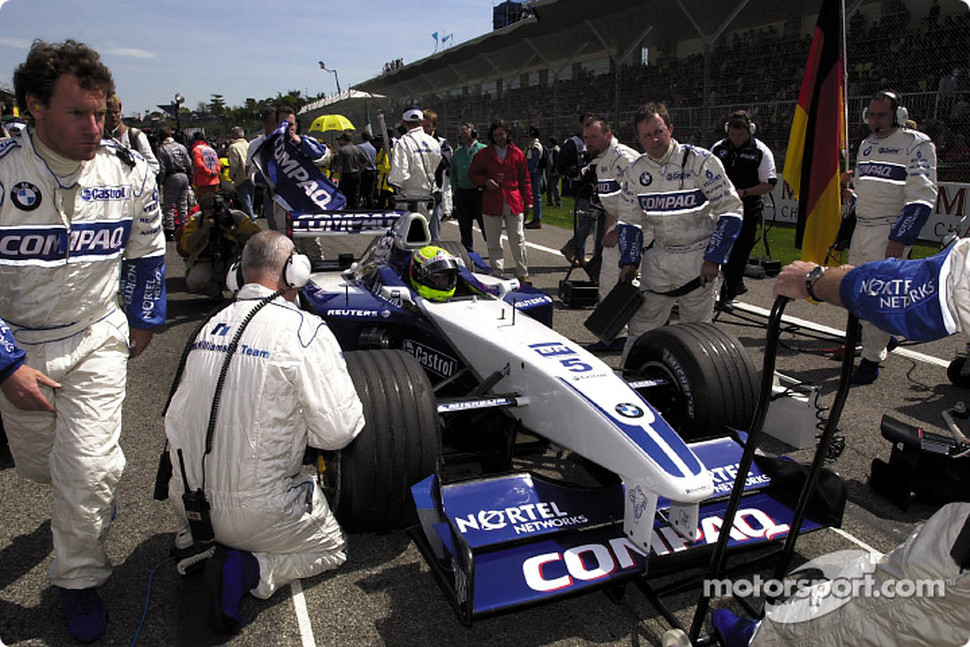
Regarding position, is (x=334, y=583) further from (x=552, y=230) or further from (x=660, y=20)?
(x=660, y=20)

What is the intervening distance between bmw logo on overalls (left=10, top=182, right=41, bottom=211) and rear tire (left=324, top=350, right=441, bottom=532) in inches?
56.5

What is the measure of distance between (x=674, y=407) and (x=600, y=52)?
22.2 m

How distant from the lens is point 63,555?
266cm

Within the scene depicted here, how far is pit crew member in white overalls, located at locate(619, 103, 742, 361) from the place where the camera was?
4637mm

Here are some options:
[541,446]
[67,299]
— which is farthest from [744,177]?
[67,299]

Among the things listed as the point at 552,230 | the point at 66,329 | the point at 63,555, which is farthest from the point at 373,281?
the point at 552,230

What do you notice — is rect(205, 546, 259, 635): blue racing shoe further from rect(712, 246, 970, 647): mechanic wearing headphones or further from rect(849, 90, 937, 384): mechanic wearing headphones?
rect(849, 90, 937, 384): mechanic wearing headphones

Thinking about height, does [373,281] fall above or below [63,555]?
above

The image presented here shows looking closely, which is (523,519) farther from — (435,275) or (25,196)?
(25,196)

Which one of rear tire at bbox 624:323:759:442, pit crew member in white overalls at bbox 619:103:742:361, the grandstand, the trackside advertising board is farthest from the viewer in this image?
the grandstand

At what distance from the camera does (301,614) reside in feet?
9.25

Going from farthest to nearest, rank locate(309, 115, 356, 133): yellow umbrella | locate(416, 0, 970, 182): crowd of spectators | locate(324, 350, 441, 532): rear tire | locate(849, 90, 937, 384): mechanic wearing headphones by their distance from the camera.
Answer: locate(309, 115, 356, 133): yellow umbrella → locate(416, 0, 970, 182): crowd of spectators → locate(849, 90, 937, 384): mechanic wearing headphones → locate(324, 350, 441, 532): rear tire

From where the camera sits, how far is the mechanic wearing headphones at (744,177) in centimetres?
715

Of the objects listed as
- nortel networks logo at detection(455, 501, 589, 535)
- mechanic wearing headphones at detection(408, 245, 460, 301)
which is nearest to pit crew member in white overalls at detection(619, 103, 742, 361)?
mechanic wearing headphones at detection(408, 245, 460, 301)
